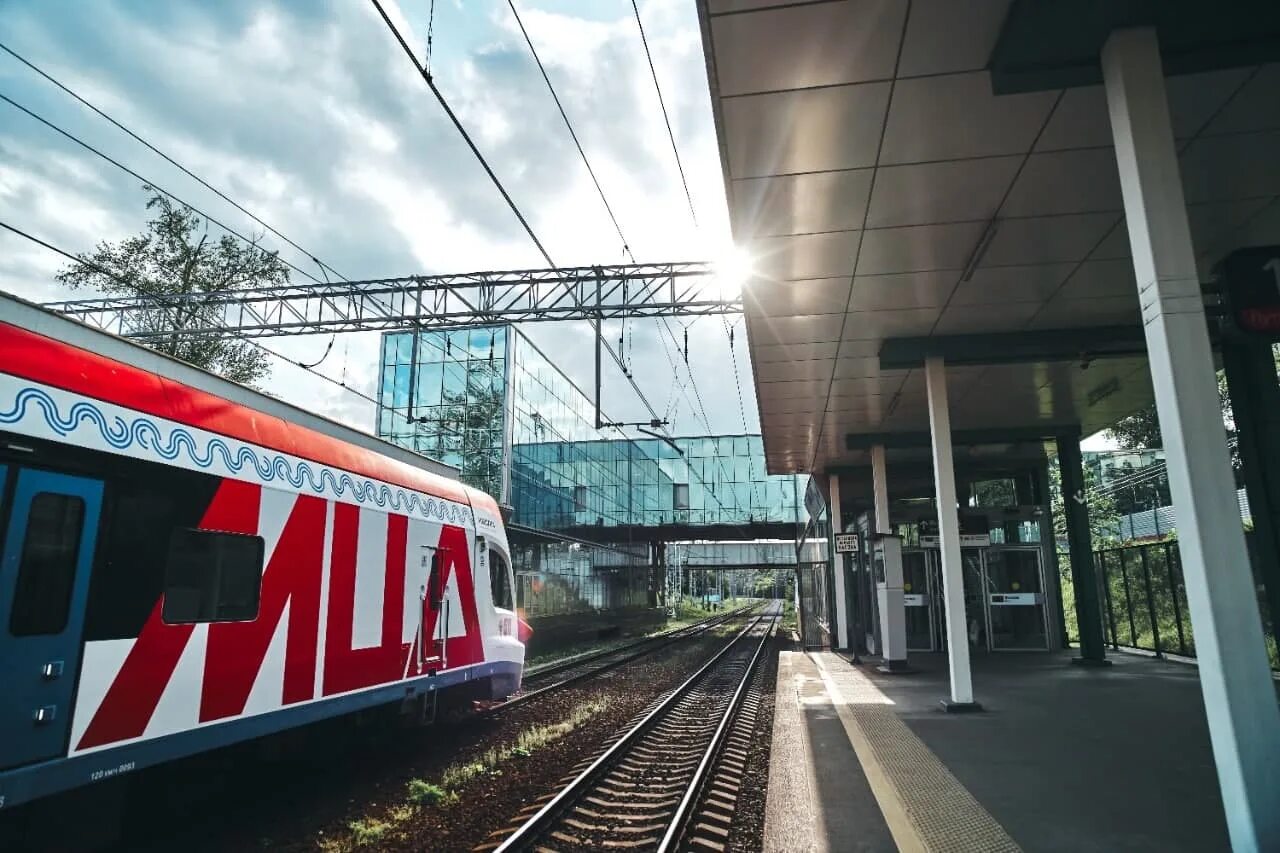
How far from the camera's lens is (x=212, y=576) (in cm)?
548

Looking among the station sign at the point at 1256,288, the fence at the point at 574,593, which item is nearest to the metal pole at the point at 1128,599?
the fence at the point at 574,593

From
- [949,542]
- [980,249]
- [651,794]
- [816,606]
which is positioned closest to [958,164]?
[980,249]

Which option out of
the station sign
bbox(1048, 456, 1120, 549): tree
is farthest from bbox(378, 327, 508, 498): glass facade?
the station sign

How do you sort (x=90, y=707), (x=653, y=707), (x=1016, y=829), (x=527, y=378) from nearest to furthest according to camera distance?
(x=90, y=707) → (x=1016, y=829) → (x=653, y=707) → (x=527, y=378)

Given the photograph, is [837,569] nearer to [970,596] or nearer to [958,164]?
[970,596]

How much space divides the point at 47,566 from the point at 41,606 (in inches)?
9.0

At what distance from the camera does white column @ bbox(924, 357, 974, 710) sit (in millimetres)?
10180

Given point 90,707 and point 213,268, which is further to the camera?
point 213,268

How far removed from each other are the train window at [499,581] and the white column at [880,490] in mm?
8757

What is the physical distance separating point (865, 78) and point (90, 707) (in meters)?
6.50

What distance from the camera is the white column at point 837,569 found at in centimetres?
2104

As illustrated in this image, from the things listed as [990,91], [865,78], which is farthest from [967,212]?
[865,78]

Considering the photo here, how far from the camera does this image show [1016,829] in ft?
17.0

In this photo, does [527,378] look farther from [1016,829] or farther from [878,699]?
[1016,829]
